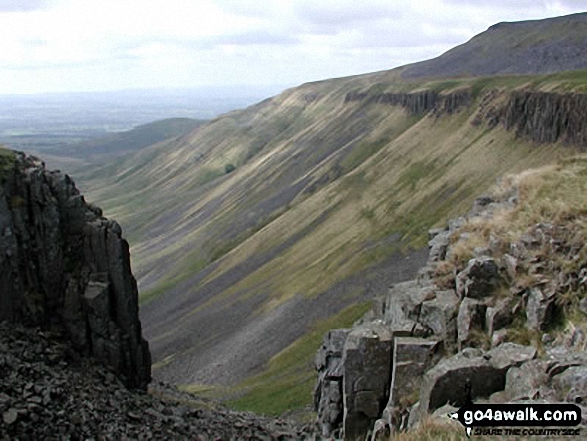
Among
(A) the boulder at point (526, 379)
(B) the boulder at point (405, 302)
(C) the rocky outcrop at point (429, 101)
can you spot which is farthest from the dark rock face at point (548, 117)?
(A) the boulder at point (526, 379)

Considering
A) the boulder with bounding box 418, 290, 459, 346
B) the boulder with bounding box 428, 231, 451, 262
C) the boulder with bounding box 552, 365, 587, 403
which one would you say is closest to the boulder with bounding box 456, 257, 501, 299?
the boulder with bounding box 418, 290, 459, 346

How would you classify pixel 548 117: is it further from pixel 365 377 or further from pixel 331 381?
pixel 365 377

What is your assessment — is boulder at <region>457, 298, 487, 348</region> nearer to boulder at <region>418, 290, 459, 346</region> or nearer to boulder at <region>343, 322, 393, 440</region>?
boulder at <region>418, 290, 459, 346</region>

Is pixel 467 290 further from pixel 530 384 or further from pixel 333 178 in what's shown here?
pixel 333 178

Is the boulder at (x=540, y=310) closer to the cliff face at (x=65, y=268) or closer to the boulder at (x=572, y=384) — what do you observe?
the boulder at (x=572, y=384)

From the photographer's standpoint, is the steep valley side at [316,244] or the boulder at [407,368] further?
the steep valley side at [316,244]

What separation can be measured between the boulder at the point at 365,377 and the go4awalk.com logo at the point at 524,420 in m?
9.30

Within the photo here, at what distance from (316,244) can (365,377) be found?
8403 cm

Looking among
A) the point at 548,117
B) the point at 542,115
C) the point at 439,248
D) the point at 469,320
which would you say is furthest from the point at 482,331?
the point at 542,115

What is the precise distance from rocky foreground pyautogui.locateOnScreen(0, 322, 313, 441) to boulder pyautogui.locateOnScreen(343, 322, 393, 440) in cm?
874

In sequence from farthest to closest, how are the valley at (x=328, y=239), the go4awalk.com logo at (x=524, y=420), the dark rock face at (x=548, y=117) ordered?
1. the dark rock face at (x=548, y=117)
2. the valley at (x=328, y=239)
3. the go4awalk.com logo at (x=524, y=420)

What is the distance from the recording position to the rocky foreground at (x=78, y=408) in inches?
1021

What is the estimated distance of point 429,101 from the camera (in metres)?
157

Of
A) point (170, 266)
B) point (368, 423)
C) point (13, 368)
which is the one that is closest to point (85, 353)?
point (13, 368)
